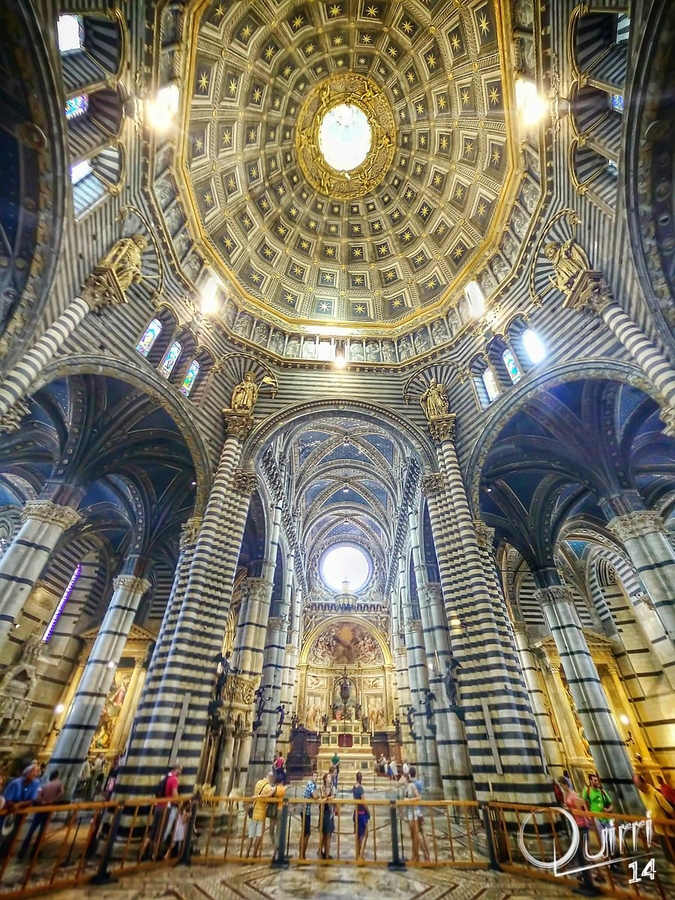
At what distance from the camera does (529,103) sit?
1283 cm

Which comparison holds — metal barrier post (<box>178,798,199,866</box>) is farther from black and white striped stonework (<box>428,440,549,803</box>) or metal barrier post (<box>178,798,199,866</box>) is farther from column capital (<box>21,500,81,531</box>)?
column capital (<box>21,500,81,531</box>)

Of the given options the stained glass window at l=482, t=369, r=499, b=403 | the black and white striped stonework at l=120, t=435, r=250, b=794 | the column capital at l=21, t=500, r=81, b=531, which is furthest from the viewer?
the stained glass window at l=482, t=369, r=499, b=403

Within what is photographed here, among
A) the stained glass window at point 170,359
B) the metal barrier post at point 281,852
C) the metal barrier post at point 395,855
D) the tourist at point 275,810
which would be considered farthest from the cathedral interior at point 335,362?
the metal barrier post at point 395,855

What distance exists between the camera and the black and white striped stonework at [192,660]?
361 inches

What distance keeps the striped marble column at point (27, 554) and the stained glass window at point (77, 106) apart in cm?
1117

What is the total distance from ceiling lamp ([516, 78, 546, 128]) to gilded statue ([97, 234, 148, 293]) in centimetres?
1310

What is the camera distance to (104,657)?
51.3ft

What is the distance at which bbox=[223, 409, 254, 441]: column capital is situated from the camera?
15.0 meters

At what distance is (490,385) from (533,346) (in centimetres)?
203

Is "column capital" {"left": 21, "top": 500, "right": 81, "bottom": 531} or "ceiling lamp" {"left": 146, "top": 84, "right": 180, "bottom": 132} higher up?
"ceiling lamp" {"left": 146, "top": 84, "right": 180, "bottom": 132}

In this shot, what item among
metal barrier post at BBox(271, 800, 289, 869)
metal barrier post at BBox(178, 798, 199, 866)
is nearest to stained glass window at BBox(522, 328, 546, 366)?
metal barrier post at BBox(271, 800, 289, 869)

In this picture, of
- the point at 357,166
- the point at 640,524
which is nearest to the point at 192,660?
the point at 640,524

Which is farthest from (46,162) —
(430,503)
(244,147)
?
(430,503)

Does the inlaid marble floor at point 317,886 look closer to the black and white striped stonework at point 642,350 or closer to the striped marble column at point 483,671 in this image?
the striped marble column at point 483,671
